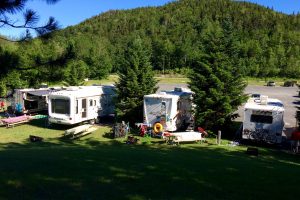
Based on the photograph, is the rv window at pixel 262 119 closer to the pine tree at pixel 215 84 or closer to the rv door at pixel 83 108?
the pine tree at pixel 215 84

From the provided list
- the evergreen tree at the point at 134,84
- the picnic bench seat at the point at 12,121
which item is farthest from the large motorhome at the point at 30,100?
the evergreen tree at the point at 134,84

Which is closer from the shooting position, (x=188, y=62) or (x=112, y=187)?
(x=112, y=187)

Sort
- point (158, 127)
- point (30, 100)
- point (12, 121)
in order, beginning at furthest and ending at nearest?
point (30, 100)
point (12, 121)
point (158, 127)

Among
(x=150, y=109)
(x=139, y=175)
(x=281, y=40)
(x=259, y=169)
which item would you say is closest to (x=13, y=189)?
(x=139, y=175)

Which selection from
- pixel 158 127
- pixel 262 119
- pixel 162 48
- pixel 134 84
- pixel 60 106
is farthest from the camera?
pixel 162 48

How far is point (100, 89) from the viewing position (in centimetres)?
2441

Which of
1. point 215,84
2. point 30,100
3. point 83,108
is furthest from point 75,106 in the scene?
point 215,84

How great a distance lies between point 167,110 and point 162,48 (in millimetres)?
73472

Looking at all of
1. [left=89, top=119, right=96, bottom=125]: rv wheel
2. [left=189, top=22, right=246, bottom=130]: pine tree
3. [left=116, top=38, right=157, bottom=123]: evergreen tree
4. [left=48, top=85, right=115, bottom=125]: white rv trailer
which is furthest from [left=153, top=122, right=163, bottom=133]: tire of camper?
[left=89, top=119, right=96, bottom=125]: rv wheel

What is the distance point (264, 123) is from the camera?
680 inches

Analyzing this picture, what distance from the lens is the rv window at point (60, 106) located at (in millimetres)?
21547

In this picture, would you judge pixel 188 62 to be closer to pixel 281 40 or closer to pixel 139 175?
pixel 281 40

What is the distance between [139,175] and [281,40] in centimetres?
10333

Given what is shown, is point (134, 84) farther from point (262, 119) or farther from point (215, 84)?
point (262, 119)
